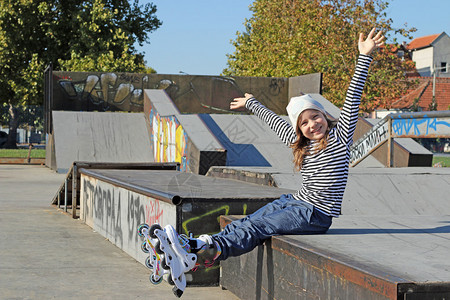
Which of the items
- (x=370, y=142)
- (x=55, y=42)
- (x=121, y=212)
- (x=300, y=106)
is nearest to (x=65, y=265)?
(x=121, y=212)

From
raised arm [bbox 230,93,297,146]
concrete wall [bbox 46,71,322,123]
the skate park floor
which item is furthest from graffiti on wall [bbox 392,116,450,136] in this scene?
concrete wall [bbox 46,71,322,123]

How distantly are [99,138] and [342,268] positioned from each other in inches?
842

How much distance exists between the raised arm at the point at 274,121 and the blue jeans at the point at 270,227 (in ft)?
1.90

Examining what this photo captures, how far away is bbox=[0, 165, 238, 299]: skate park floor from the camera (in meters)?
5.42

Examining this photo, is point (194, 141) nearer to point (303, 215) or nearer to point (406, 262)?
point (303, 215)

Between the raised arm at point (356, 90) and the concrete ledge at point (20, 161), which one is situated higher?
the raised arm at point (356, 90)

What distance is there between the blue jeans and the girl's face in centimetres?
50

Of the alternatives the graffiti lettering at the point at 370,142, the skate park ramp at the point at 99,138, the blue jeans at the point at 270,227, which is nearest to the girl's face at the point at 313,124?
the blue jeans at the point at 270,227

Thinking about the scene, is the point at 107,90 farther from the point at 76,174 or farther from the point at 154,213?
the point at 154,213

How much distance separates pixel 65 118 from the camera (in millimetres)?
24938

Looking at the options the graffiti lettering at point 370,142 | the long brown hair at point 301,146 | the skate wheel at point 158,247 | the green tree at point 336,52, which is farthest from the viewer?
the green tree at point 336,52

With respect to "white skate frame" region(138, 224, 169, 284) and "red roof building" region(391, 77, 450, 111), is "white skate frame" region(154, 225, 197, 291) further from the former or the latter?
"red roof building" region(391, 77, 450, 111)

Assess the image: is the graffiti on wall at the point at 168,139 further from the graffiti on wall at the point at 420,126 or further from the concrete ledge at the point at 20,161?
the concrete ledge at the point at 20,161

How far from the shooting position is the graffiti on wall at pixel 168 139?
61.2 feet
